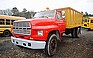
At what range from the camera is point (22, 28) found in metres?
6.26

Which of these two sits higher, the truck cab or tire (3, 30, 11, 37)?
the truck cab

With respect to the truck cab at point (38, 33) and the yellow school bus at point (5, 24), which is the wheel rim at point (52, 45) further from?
the yellow school bus at point (5, 24)

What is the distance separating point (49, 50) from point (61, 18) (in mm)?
2315

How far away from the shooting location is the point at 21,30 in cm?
633

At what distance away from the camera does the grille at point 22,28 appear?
19.6ft

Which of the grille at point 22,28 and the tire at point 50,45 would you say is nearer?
the grille at point 22,28

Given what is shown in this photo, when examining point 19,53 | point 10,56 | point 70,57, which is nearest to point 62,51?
point 70,57

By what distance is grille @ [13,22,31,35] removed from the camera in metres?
5.97

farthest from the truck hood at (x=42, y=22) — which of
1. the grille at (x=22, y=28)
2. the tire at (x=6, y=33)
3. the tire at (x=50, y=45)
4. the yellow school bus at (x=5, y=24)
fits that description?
the tire at (x=6, y=33)

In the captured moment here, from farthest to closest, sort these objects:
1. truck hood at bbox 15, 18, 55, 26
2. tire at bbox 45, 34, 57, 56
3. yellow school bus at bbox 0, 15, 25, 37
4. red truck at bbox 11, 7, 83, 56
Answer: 1. yellow school bus at bbox 0, 15, 25, 37
2. tire at bbox 45, 34, 57, 56
3. truck hood at bbox 15, 18, 55, 26
4. red truck at bbox 11, 7, 83, 56

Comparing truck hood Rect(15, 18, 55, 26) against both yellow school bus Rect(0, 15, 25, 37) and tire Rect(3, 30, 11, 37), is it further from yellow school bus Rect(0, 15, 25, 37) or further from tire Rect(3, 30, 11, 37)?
tire Rect(3, 30, 11, 37)

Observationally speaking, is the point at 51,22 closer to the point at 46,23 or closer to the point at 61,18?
the point at 46,23

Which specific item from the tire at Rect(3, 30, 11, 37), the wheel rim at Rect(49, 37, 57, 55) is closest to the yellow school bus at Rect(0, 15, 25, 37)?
the tire at Rect(3, 30, 11, 37)

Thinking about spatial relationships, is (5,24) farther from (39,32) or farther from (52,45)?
(39,32)
